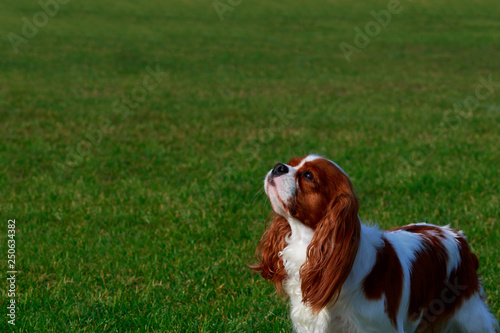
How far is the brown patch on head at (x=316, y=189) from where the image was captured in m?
3.35

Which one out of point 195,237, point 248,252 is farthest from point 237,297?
point 195,237

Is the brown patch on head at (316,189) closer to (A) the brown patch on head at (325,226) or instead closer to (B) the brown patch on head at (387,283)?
(A) the brown patch on head at (325,226)

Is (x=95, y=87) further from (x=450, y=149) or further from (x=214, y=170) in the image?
(x=450, y=149)

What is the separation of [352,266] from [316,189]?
1.62 feet

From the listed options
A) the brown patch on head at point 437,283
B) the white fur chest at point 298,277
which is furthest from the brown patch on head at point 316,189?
the brown patch on head at point 437,283

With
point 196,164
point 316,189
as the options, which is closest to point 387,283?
point 316,189

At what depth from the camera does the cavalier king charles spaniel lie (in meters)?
3.28

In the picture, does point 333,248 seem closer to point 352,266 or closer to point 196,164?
point 352,266

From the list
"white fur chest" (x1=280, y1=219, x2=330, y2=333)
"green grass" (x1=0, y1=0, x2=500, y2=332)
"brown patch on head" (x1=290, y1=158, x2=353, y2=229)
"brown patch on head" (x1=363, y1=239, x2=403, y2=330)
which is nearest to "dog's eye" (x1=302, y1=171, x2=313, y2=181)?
"brown patch on head" (x1=290, y1=158, x2=353, y2=229)

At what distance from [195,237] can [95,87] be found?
11065mm

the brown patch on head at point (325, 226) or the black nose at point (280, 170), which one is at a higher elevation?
the black nose at point (280, 170)

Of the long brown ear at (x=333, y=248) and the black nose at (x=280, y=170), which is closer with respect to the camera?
the long brown ear at (x=333, y=248)

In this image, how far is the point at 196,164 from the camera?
9.00 metres

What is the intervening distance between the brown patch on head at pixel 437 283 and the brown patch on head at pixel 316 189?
74 cm
